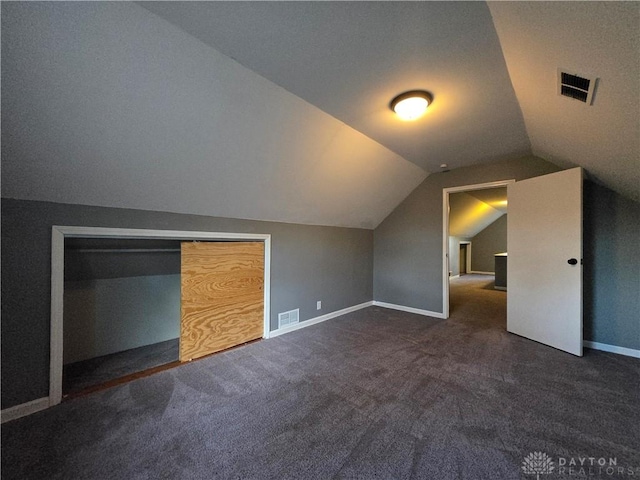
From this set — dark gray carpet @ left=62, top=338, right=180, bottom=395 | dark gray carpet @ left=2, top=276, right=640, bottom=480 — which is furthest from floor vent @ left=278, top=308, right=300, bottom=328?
dark gray carpet @ left=62, top=338, right=180, bottom=395

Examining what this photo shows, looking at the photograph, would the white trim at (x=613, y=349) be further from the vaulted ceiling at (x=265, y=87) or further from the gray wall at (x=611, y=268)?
the vaulted ceiling at (x=265, y=87)

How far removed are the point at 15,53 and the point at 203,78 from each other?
82cm

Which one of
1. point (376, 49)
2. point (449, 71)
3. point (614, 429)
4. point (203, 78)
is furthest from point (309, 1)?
point (614, 429)

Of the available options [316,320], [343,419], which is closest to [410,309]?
[316,320]

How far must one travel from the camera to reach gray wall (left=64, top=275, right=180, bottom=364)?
2.57m

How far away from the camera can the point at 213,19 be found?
1248 mm

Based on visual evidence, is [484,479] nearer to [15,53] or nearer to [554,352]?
[554,352]

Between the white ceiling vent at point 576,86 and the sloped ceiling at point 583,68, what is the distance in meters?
0.04

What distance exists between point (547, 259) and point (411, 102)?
2.45 metres

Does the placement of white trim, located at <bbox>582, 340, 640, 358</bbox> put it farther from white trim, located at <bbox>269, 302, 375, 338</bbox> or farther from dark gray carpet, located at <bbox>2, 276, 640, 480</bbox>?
white trim, located at <bbox>269, 302, 375, 338</bbox>

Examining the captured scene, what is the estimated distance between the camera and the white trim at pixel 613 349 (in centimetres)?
251

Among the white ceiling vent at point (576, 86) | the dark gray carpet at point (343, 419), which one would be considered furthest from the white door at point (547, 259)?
the white ceiling vent at point (576, 86)

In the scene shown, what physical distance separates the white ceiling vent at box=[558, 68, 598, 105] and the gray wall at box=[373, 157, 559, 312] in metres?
2.02

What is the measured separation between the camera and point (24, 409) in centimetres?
163
